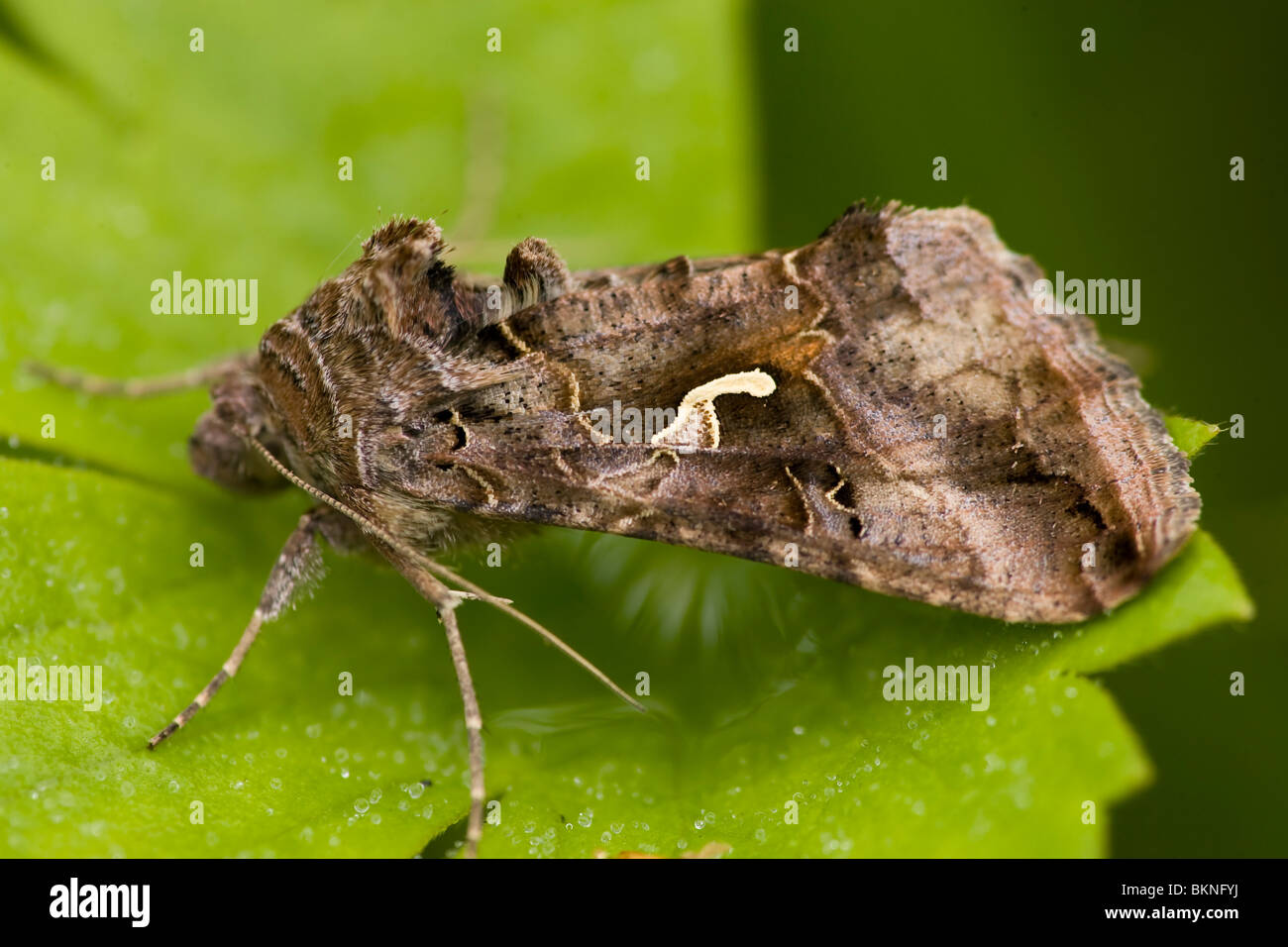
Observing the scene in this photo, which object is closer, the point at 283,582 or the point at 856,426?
the point at 856,426

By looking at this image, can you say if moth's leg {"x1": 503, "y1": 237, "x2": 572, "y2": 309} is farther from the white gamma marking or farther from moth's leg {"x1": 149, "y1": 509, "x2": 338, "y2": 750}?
moth's leg {"x1": 149, "y1": 509, "x2": 338, "y2": 750}

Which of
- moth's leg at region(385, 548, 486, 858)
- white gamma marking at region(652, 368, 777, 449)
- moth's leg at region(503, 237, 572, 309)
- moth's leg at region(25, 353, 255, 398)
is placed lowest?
moth's leg at region(385, 548, 486, 858)

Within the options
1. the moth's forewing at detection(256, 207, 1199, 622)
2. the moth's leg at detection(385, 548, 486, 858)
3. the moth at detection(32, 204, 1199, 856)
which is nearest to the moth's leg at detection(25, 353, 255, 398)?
the moth at detection(32, 204, 1199, 856)

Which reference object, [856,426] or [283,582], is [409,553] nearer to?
[283,582]

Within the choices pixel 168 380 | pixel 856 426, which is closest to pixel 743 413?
pixel 856 426

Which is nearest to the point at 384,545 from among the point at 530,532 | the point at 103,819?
the point at 530,532

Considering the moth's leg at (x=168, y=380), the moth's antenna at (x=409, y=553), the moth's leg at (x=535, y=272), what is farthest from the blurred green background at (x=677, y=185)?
the moth's leg at (x=535, y=272)
